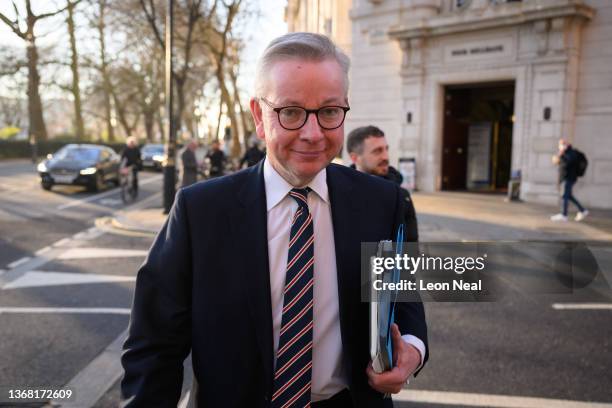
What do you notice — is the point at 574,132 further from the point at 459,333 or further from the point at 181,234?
the point at 181,234

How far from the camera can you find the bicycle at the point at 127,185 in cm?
1574

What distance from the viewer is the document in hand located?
1361 mm

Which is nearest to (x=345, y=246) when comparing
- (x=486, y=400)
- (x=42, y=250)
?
(x=486, y=400)

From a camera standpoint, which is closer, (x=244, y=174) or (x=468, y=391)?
(x=244, y=174)

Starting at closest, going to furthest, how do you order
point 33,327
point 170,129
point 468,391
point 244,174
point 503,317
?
point 244,174
point 468,391
point 33,327
point 503,317
point 170,129

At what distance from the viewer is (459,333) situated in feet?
16.4

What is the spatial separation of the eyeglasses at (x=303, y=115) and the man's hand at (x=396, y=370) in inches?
23.5

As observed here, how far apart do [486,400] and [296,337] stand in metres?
2.51

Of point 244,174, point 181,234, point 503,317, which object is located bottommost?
point 503,317

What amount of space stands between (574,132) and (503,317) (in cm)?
1122

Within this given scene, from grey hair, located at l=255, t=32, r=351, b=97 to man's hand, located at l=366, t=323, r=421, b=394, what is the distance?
749 mm

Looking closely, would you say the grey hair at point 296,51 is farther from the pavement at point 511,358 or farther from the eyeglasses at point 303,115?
the pavement at point 511,358

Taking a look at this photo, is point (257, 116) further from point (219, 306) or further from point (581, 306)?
point (581, 306)

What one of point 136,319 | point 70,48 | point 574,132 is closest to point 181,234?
point 136,319
